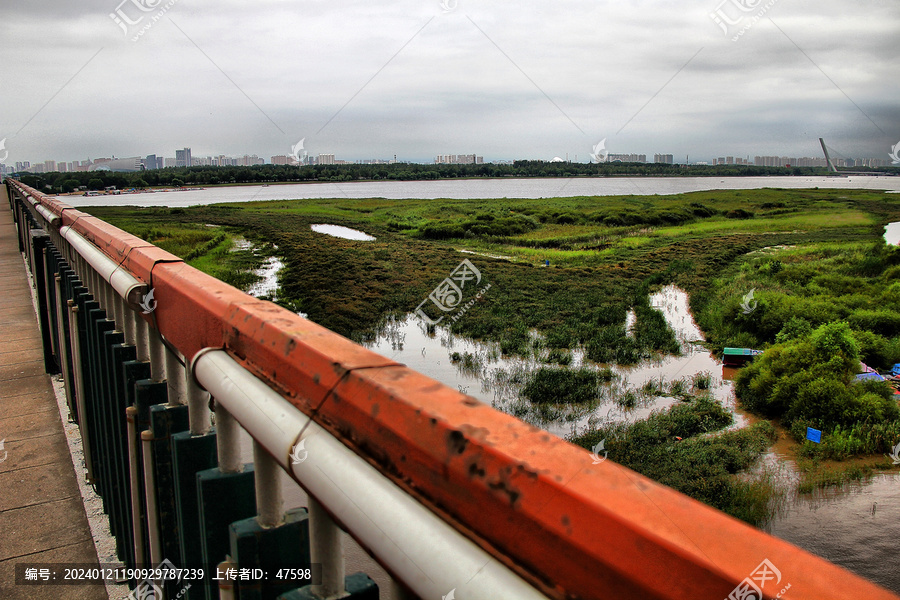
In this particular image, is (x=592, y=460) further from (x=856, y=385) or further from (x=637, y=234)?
(x=637, y=234)

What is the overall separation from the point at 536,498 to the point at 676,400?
11.8 metres

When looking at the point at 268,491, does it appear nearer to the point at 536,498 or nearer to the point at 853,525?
the point at 536,498

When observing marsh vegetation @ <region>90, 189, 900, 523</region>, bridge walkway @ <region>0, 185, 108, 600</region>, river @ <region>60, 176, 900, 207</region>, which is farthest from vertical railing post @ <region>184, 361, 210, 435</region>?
river @ <region>60, 176, 900, 207</region>

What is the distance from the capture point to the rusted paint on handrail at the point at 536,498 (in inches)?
20.0

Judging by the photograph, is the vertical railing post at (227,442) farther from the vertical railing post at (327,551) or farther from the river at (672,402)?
the river at (672,402)

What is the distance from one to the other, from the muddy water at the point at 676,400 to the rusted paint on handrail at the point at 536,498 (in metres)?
7.54

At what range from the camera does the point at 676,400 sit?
38.1 feet

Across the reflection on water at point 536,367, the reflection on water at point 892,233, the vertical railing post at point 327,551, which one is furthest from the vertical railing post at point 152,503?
the reflection on water at point 892,233

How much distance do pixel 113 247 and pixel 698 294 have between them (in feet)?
67.2

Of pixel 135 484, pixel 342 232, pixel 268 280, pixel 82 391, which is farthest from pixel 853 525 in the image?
pixel 342 232

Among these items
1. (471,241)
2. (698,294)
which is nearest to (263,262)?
(471,241)

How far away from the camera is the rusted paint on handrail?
1.67ft

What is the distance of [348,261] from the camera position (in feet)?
82.9

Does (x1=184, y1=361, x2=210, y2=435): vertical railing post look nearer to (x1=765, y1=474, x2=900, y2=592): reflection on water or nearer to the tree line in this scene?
(x1=765, y1=474, x2=900, y2=592): reflection on water
